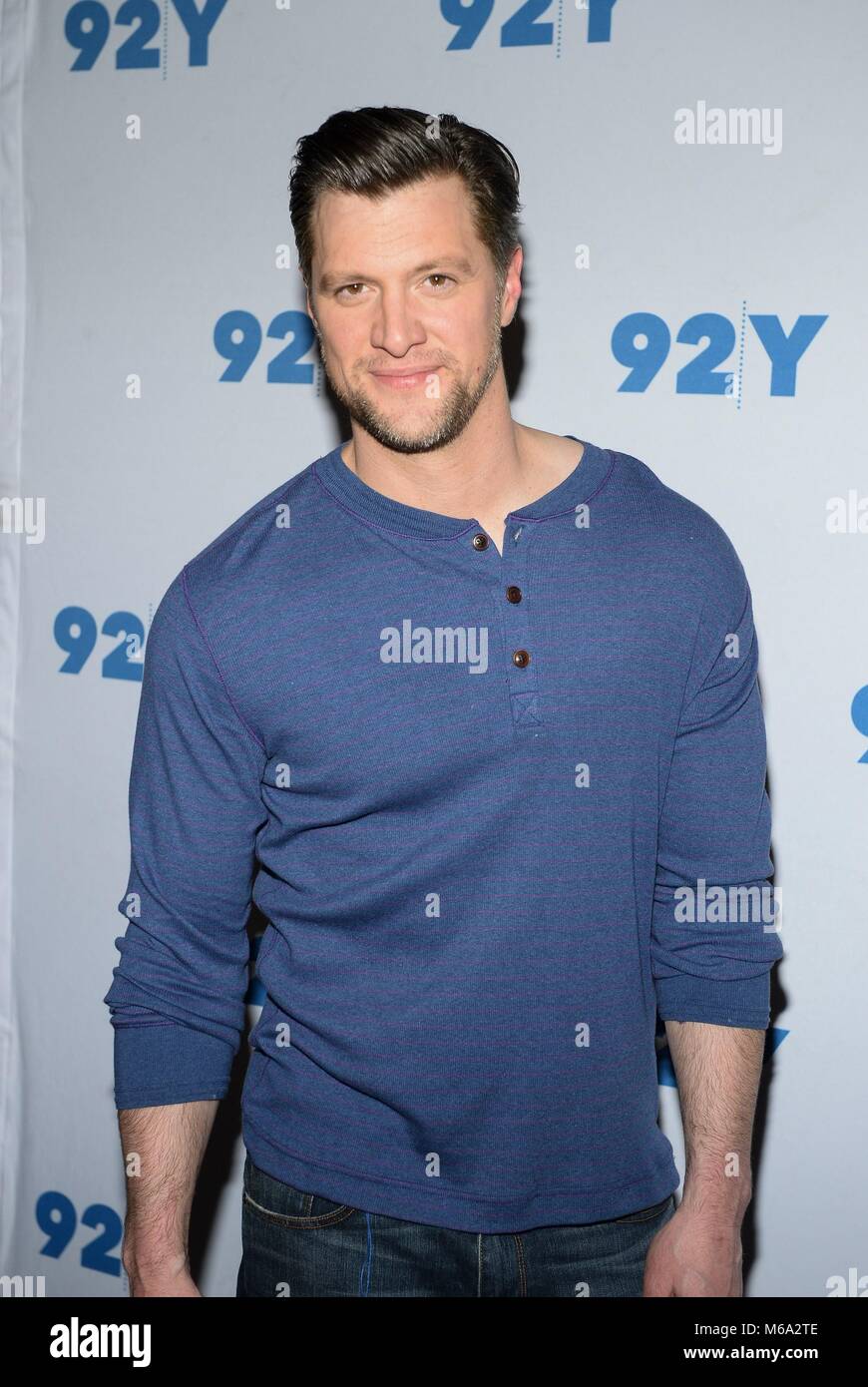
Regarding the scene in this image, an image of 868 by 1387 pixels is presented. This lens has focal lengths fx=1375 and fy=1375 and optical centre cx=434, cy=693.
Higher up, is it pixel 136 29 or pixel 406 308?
pixel 136 29

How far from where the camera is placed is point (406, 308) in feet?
4.33

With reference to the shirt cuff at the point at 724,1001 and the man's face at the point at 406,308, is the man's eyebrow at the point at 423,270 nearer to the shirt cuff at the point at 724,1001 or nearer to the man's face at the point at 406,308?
the man's face at the point at 406,308

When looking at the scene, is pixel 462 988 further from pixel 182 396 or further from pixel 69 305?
pixel 69 305

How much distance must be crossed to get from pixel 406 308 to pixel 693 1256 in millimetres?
975

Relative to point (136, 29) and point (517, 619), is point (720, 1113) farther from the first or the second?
point (136, 29)

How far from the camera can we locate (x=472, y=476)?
4.55 ft

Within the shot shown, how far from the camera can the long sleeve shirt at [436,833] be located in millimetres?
1313

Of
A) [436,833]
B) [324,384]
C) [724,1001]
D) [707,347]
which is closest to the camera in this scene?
[436,833]

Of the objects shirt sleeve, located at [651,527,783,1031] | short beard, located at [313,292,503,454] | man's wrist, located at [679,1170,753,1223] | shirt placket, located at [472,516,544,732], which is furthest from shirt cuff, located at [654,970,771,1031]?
short beard, located at [313,292,503,454]

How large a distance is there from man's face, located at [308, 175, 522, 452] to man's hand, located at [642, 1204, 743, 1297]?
0.82m

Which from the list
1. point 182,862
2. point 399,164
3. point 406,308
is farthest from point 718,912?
point 399,164

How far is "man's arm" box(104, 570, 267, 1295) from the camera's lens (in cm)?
135

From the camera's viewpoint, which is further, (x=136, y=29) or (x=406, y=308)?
(x=136, y=29)

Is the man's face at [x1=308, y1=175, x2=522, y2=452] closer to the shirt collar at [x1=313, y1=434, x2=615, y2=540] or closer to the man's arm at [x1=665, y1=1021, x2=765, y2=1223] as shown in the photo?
the shirt collar at [x1=313, y1=434, x2=615, y2=540]
